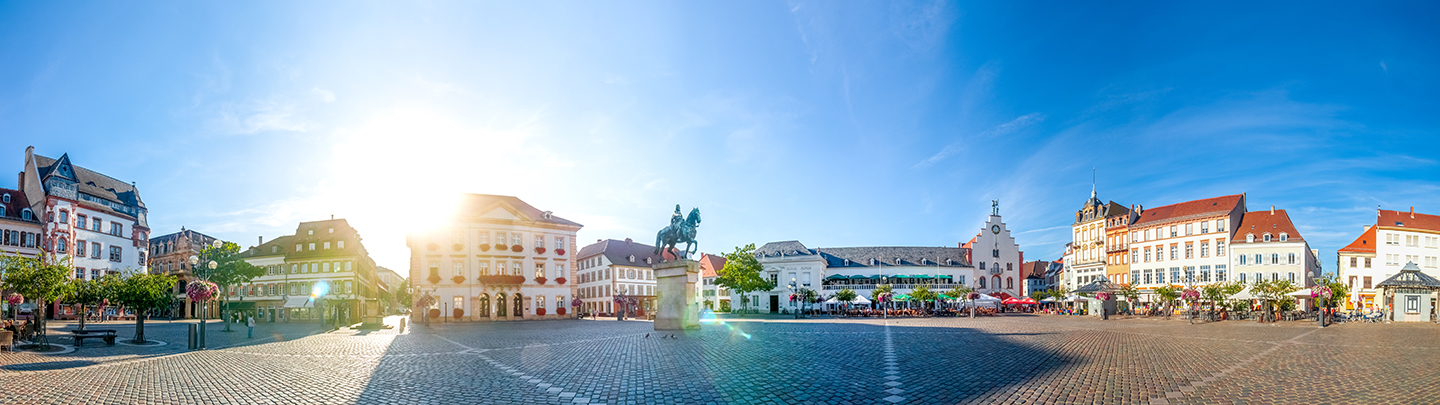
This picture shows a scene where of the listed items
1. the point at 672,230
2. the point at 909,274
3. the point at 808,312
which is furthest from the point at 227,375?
the point at 909,274

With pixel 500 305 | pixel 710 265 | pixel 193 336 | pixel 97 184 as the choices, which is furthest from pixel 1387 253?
pixel 97 184

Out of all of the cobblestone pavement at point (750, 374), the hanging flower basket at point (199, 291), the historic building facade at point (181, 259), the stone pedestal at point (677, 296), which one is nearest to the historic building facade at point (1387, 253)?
the cobblestone pavement at point (750, 374)

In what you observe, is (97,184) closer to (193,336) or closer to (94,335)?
(94,335)

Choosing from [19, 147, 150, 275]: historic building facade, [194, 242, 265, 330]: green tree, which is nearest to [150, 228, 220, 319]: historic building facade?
[19, 147, 150, 275]: historic building facade

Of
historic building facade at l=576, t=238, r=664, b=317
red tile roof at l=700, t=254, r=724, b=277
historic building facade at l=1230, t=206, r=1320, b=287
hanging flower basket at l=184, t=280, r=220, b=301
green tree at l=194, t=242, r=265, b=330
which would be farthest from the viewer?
red tile roof at l=700, t=254, r=724, b=277

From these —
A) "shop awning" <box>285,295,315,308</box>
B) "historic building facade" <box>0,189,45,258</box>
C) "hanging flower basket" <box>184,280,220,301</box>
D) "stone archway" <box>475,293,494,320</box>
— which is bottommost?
"shop awning" <box>285,295,315,308</box>

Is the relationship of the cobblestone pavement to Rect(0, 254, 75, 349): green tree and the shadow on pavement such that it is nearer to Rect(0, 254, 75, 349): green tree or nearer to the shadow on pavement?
the shadow on pavement

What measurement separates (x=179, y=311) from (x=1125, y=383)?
99.6 m

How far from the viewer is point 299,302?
246ft

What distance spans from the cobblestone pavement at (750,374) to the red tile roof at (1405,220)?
6883cm

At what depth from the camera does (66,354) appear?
21.6m

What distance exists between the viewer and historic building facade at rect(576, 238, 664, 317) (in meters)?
90.4

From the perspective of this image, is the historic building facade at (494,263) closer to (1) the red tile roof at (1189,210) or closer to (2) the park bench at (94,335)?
(2) the park bench at (94,335)

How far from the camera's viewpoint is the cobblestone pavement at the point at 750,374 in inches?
473
